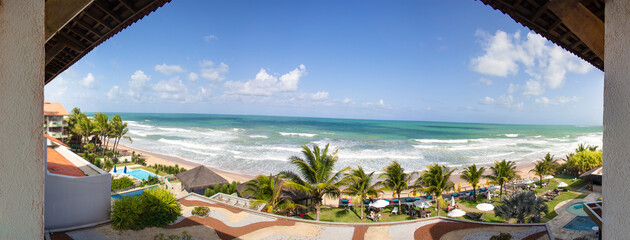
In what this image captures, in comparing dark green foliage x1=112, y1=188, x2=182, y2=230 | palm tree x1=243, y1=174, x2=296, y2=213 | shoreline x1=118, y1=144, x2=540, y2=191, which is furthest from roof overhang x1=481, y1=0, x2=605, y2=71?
shoreline x1=118, y1=144, x2=540, y2=191

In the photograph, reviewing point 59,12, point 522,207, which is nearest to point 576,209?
point 522,207

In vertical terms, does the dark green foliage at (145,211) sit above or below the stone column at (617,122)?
below

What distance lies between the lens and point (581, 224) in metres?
14.5

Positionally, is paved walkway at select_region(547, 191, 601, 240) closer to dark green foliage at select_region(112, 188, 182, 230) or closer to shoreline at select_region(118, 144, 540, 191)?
shoreline at select_region(118, 144, 540, 191)

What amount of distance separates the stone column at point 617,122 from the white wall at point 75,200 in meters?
12.8

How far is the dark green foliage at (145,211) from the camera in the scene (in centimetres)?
1009

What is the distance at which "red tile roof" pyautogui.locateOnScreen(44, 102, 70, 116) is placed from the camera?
111ft

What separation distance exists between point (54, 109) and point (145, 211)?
3617 centimetres

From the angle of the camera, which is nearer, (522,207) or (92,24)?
(92,24)

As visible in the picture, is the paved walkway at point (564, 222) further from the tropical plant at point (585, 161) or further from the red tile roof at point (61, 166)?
the red tile roof at point (61, 166)

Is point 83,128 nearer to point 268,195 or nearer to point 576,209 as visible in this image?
point 268,195

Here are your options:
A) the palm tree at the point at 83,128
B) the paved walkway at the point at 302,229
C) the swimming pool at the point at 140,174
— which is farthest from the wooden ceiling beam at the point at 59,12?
the palm tree at the point at 83,128

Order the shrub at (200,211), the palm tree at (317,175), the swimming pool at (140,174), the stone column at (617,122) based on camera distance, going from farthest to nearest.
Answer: the swimming pool at (140,174) < the palm tree at (317,175) < the shrub at (200,211) < the stone column at (617,122)

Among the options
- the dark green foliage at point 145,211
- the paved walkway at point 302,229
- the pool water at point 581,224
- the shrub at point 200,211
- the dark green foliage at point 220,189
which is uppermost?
the dark green foliage at point 145,211
